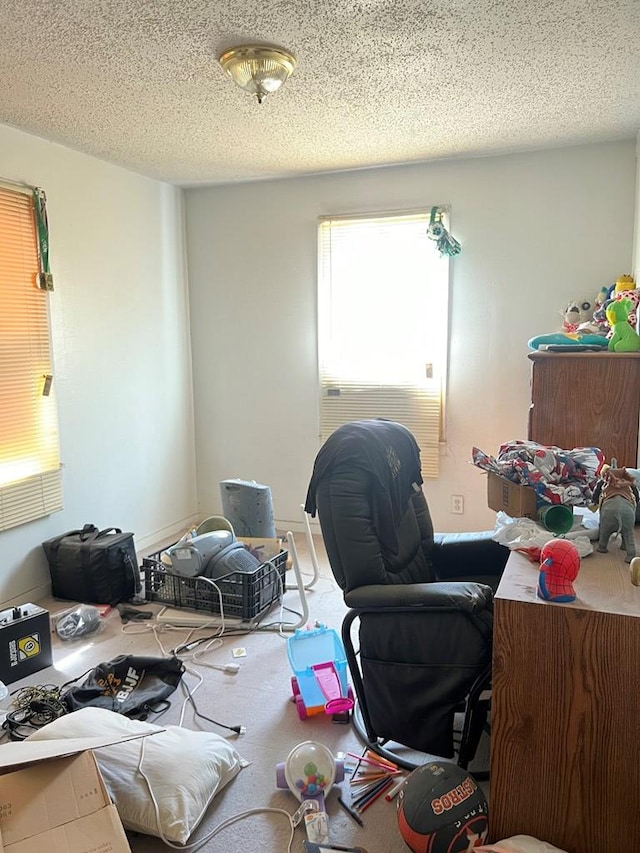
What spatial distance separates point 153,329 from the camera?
165 inches

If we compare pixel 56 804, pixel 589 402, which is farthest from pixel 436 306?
pixel 56 804

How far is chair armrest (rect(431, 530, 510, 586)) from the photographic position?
7.61 feet

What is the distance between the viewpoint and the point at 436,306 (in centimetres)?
392

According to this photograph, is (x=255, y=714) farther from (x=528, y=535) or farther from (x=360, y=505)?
(x=528, y=535)

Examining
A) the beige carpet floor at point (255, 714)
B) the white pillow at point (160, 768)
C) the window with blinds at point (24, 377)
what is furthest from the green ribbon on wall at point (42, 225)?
the white pillow at point (160, 768)

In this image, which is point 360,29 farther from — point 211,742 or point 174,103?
point 211,742

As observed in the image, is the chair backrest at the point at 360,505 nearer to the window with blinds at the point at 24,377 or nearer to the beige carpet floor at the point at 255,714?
the beige carpet floor at the point at 255,714

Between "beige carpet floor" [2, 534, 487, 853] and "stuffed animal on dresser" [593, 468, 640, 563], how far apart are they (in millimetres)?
1015

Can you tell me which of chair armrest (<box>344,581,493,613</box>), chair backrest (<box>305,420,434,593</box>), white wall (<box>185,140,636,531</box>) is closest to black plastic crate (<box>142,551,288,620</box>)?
chair backrest (<box>305,420,434,593</box>)

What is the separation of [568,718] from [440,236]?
2.94 meters

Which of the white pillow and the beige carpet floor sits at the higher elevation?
the white pillow

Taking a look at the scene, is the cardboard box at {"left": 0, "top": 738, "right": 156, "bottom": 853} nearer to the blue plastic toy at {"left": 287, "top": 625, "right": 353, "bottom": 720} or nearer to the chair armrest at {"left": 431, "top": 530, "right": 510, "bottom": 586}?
the blue plastic toy at {"left": 287, "top": 625, "right": 353, "bottom": 720}

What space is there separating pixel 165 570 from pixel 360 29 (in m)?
2.52

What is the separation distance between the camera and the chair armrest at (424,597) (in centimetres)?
178
